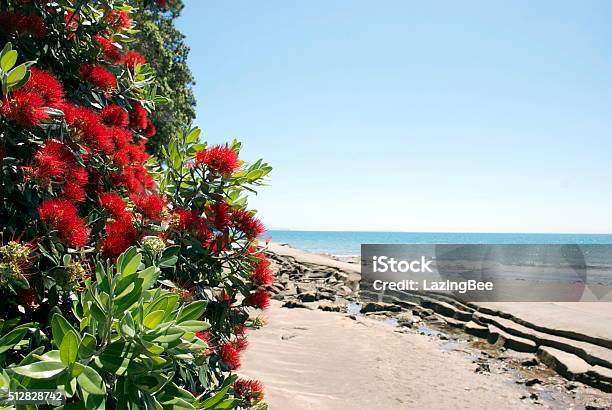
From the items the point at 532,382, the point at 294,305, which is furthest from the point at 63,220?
the point at 294,305

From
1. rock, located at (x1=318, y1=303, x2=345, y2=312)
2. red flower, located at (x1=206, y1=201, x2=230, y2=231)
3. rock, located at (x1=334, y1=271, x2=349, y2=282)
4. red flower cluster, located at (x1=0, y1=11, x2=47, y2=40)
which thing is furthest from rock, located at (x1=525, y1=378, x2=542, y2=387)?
rock, located at (x1=334, y1=271, x2=349, y2=282)

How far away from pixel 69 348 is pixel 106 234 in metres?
0.92

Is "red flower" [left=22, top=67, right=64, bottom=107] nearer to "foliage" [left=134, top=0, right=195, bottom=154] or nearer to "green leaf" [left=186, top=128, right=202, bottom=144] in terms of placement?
"green leaf" [left=186, top=128, right=202, bottom=144]

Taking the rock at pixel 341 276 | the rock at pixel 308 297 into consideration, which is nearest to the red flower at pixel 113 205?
the rock at pixel 308 297

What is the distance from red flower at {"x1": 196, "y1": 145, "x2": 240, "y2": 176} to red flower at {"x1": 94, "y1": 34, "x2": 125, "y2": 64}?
29.7 inches

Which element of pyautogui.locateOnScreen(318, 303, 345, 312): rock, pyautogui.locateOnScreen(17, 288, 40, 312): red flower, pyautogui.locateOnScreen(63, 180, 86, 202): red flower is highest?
pyautogui.locateOnScreen(63, 180, 86, 202): red flower

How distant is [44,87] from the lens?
65.5 inches

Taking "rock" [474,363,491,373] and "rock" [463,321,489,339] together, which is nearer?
"rock" [474,363,491,373]

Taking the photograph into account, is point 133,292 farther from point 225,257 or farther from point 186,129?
point 186,129

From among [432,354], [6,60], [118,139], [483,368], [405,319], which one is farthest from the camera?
[405,319]

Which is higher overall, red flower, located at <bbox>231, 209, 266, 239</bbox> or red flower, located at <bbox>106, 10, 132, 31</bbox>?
red flower, located at <bbox>106, 10, 132, 31</bbox>

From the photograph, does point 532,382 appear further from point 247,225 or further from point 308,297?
point 308,297

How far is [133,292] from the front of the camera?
3.87 feet

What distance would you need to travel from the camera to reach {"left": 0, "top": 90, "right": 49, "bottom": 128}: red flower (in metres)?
1.52
